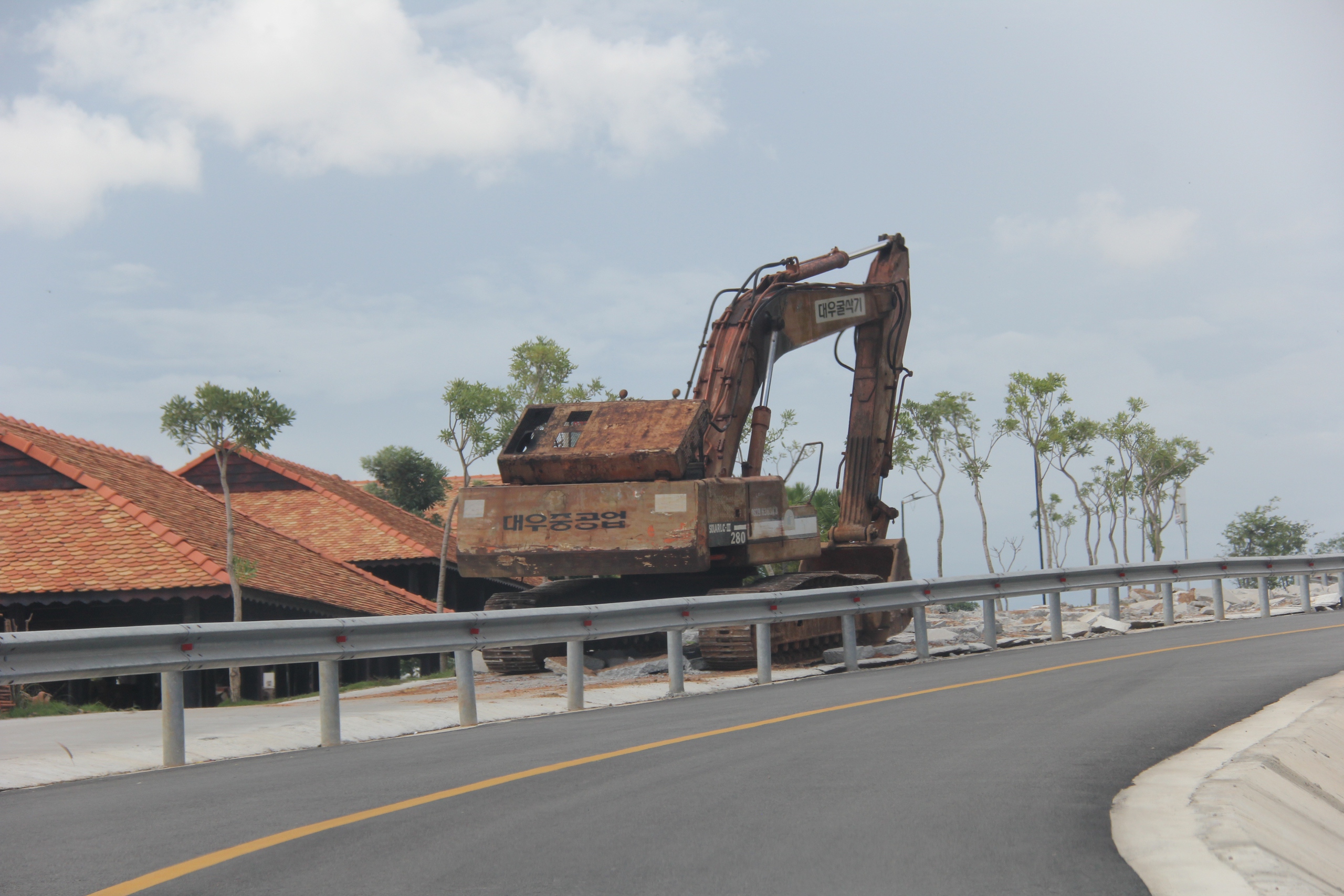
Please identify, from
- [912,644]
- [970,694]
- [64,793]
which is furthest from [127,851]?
[912,644]

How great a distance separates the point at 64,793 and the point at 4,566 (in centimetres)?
1560

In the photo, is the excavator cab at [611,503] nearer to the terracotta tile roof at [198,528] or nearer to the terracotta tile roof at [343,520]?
the terracotta tile roof at [198,528]

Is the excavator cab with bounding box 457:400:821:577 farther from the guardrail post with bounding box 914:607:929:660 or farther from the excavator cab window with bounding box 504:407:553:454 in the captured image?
the guardrail post with bounding box 914:607:929:660

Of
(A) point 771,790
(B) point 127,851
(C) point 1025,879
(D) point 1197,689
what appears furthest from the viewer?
(D) point 1197,689

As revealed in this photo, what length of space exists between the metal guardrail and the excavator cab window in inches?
142

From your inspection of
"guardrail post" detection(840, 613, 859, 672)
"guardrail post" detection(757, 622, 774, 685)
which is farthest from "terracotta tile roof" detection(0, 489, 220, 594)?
"guardrail post" detection(840, 613, 859, 672)

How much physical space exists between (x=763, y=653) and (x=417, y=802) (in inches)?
336

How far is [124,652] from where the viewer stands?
8.77 m

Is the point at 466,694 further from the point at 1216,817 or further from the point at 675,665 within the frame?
the point at 1216,817

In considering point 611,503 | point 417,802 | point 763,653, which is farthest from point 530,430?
point 417,802

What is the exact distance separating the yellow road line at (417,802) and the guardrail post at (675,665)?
2.80 m

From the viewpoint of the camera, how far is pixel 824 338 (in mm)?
19844

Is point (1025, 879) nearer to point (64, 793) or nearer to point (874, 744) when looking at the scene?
point (874, 744)

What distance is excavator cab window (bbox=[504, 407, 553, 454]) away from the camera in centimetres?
1709
